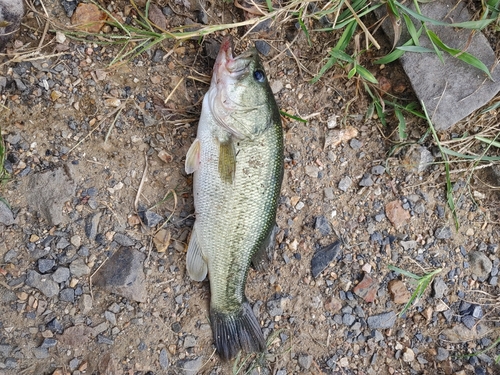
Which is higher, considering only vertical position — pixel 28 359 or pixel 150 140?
pixel 150 140

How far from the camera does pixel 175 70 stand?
11.8 ft

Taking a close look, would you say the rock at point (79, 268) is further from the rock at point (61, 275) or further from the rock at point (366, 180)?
the rock at point (366, 180)

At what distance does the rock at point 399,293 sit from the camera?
12.5 feet

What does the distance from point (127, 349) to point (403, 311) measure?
2.10 meters

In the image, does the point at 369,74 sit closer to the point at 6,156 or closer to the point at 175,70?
the point at 175,70

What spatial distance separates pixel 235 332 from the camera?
3.51 m

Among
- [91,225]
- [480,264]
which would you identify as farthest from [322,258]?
[91,225]

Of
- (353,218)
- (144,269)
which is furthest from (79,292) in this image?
(353,218)

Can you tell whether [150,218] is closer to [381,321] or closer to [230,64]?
[230,64]

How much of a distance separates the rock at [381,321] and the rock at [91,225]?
2159mm

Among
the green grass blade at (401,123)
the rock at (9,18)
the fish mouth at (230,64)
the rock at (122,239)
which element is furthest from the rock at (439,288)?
the rock at (9,18)

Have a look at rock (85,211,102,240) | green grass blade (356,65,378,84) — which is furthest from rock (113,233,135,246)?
green grass blade (356,65,378,84)

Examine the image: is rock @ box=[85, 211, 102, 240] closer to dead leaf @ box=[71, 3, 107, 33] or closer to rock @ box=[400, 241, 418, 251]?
dead leaf @ box=[71, 3, 107, 33]

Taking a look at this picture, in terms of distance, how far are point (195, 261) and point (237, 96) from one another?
1194mm
